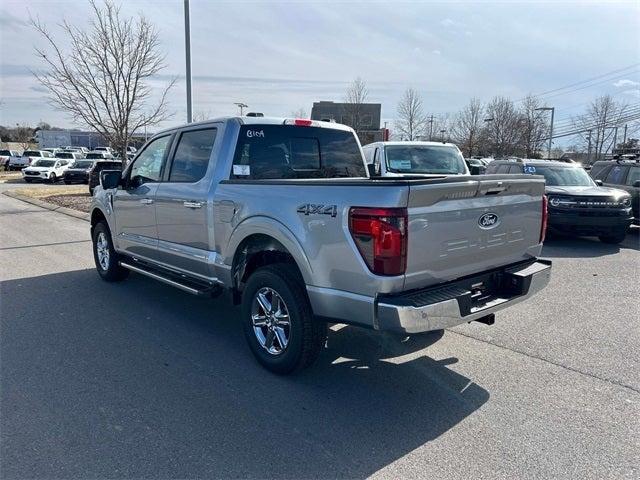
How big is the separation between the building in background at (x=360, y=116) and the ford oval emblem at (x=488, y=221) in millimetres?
25160

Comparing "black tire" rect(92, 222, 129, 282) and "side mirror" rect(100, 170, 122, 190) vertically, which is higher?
"side mirror" rect(100, 170, 122, 190)

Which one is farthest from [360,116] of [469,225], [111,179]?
[469,225]

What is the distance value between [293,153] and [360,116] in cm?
3205

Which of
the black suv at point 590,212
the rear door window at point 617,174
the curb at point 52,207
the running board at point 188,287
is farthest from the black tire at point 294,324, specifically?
the rear door window at point 617,174

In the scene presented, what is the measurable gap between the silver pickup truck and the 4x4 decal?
16 mm

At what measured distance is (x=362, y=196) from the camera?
315cm

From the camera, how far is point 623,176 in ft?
41.2

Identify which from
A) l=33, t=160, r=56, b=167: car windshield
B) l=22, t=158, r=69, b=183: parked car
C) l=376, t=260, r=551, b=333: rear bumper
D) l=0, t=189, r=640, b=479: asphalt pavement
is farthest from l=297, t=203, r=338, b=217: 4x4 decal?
l=33, t=160, r=56, b=167: car windshield

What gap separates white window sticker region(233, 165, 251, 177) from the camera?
4500 millimetres

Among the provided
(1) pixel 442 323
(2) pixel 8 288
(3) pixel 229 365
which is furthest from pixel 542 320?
(2) pixel 8 288

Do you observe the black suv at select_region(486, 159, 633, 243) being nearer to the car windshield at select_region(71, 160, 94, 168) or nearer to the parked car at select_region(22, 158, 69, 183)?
the car windshield at select_region(71, 160, 94, 168)

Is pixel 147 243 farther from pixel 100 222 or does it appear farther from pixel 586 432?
pixel 586 432

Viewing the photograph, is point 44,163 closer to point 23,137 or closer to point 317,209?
point 317,209

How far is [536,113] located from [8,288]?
49.7 meters
